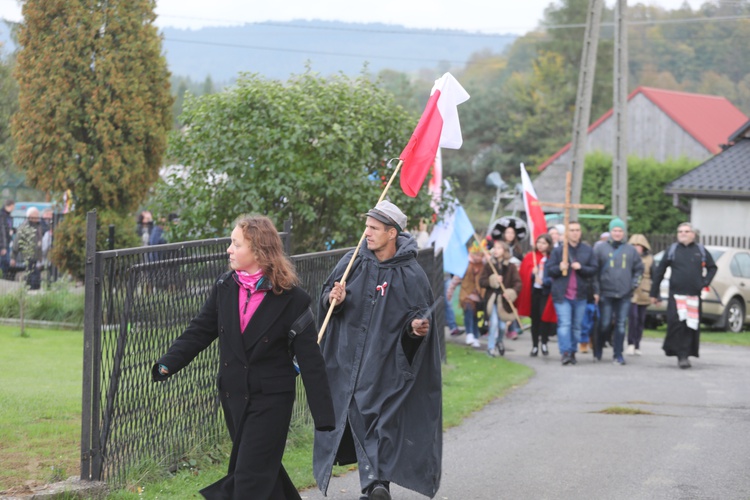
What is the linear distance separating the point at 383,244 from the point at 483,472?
2.16 m

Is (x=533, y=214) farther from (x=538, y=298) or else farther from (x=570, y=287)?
(x=570, y=287)

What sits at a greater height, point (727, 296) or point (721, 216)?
point (721, 216)

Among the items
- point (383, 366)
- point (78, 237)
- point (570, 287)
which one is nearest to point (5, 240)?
point (78, 237)

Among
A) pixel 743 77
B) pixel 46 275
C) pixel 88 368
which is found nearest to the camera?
pixel 88 368

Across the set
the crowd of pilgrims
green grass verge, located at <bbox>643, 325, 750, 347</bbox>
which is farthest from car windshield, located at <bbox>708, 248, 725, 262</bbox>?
the crowd of pilgrims

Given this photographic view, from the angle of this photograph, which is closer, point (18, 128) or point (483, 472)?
point (483, 472)

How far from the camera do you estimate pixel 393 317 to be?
6969 mm

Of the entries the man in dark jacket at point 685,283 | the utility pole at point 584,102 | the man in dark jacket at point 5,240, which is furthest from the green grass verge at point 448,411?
the utility pole at point 584,102

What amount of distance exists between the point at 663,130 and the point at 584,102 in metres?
37.7

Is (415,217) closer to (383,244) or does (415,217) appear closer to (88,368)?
(383,244)

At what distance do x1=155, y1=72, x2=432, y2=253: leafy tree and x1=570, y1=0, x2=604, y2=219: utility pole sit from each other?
9.97 m

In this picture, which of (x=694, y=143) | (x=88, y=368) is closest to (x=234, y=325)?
(x=88, y=368)

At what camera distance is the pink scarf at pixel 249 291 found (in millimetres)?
5746

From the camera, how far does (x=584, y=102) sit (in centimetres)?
2392
